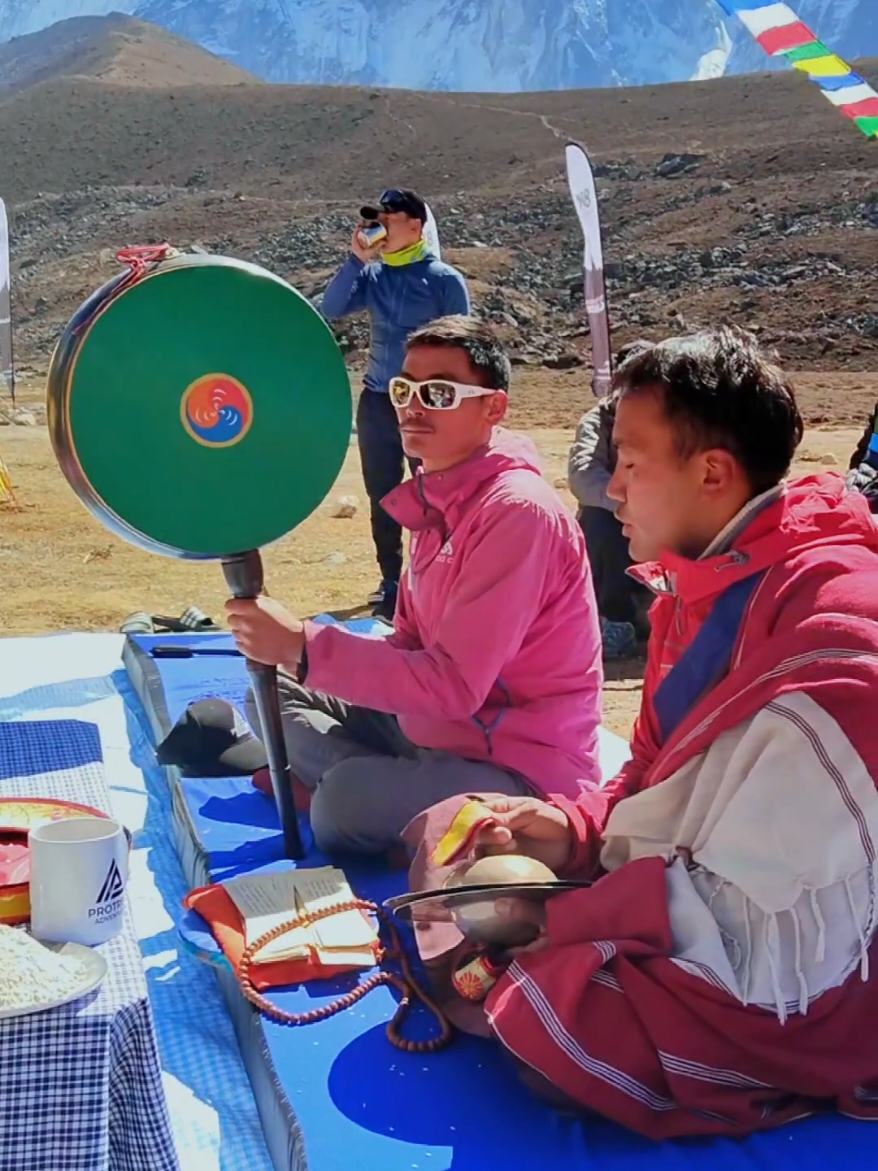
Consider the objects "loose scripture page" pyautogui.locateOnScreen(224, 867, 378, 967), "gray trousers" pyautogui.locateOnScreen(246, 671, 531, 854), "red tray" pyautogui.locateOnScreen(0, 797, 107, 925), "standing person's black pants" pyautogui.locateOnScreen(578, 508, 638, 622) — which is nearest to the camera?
"red tray" pyautogui.locateOnScreen(0, 797, 107, 925)

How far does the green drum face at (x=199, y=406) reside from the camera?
81.3 inches

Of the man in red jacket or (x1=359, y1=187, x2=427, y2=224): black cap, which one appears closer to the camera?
the man in red jacket

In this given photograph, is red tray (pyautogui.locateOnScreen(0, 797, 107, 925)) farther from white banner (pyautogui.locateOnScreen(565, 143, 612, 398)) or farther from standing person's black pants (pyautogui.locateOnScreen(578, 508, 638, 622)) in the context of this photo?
white banner (pyautogui.locateOnScreen(565, 143, 612, 398))

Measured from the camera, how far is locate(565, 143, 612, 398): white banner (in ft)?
25.9

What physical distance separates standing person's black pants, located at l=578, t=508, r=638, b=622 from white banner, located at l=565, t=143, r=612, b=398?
239 cm

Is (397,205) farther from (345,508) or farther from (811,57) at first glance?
(345,508)

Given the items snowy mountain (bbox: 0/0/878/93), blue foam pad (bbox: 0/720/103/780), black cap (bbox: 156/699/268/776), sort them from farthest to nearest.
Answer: snowy mountain (bbox: 0/0/878/93) < black cap (bbox: 156/699/268/776) < blue foam pad (bbox: 0/720/103/780)

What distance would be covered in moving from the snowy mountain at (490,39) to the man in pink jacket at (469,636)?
459 feet

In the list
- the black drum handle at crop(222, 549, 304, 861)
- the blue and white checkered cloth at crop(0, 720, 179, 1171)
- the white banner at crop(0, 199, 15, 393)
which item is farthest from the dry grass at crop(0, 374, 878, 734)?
the blue and white checkered cloth at crop(0, 720, 179, 1171)

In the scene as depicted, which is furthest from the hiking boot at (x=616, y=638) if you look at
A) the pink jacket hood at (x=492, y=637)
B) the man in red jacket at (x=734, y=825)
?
the man in red jacket at (x=734, y=825)

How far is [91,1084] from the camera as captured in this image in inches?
55.2

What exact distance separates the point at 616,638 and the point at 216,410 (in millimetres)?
3449

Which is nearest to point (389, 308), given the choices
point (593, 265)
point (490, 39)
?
point (593, 265)

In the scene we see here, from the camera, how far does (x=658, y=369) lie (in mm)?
1801
